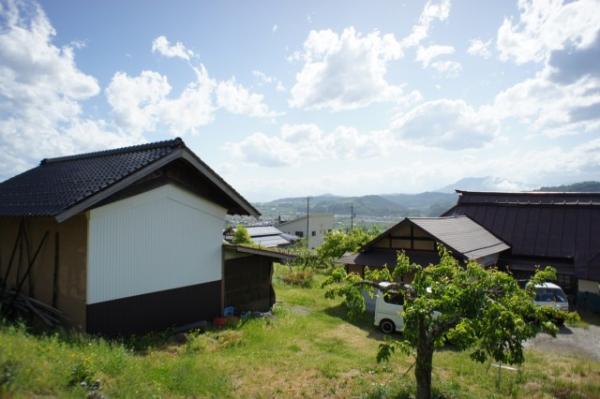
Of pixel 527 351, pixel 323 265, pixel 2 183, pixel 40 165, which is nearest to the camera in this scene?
pixel 527 351

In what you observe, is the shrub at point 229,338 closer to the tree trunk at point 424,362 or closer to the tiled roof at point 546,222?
the tree trunk at point 424,362

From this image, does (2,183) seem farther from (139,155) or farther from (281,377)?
(281,377)

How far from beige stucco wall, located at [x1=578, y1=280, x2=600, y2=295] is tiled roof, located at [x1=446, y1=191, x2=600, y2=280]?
38 centimetres

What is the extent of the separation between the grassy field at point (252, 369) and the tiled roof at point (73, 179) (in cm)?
318

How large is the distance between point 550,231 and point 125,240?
2355 centimetres

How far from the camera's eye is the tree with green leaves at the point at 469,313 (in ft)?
21.2

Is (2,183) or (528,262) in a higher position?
(2,183)

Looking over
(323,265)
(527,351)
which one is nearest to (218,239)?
(527,351)

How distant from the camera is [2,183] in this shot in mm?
14609

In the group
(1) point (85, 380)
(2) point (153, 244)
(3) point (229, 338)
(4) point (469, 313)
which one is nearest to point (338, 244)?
(3) point (229, 338)

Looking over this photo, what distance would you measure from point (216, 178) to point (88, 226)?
4.20 meters

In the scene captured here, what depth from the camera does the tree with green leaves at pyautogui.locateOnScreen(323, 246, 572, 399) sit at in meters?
6.46

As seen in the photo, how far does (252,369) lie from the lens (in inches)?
351

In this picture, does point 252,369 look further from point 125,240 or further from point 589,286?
point 589,286
